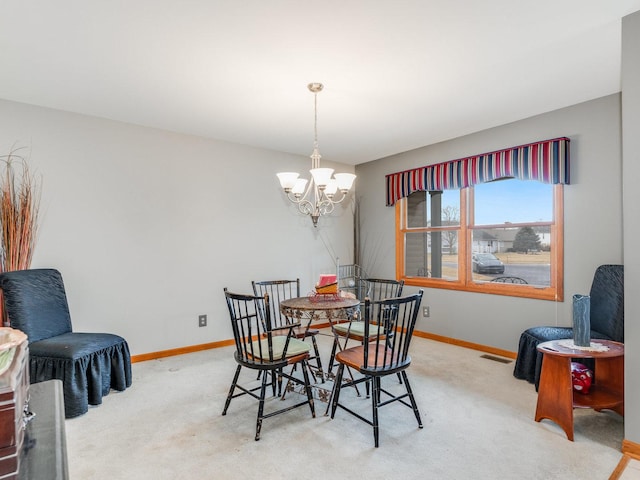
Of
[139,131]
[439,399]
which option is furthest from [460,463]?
[139,131]

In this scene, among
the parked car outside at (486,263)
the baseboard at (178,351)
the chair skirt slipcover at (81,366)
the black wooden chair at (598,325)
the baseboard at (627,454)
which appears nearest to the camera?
the baseboard at (627,454)

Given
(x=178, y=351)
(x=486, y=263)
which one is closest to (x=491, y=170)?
(x=486, y=263)

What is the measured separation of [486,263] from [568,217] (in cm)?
99

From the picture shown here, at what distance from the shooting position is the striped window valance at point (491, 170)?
342 centimetres

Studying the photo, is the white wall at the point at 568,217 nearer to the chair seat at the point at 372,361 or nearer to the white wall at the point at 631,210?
the white wall at the point at 631,210

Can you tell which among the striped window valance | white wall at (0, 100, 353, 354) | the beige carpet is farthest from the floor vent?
white wall at (0, 100, 353, 354)

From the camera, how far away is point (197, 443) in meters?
2.26

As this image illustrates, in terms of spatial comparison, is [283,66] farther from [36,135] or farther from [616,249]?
[616,249]

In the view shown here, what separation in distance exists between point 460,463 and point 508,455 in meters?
0.32

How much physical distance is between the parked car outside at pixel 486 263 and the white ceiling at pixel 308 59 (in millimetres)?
1481

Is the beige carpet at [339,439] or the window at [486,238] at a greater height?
the window at [486,238]

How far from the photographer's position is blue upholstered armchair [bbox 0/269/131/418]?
8.70 feet

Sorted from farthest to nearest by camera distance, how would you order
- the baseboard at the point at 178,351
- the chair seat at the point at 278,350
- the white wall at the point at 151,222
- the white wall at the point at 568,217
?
the baseboard at the point at 178,351, the white wall at the point at 151,222, the white wall at the point at 568,217, the chair seat at the point at 278,350

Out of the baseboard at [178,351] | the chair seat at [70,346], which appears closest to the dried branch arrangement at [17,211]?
the chair seat at [70,346]
